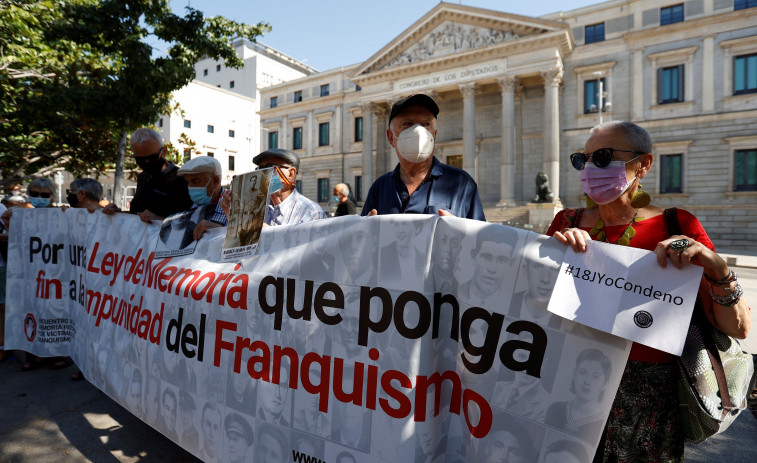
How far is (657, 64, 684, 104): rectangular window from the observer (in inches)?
914

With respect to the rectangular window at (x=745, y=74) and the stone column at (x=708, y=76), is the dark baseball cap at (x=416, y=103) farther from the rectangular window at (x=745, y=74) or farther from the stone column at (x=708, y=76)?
the rectangular window at (x=745, y=74)

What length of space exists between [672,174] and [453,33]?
16.2 metres

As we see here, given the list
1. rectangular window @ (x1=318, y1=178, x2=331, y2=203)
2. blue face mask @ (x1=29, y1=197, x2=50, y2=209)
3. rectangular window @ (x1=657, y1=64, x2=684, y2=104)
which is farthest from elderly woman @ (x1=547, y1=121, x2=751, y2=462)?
rectangular window @ (x1=318, y1=178, x2=331, y2=203)

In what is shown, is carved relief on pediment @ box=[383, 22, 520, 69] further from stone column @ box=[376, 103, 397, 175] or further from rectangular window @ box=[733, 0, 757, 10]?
rectangular window @ box=[733, 0, 757, 10]

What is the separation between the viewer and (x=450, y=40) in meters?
28.2

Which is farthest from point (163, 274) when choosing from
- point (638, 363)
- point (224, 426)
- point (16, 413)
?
point (638, 363)

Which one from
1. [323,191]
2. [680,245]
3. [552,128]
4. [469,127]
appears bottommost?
[680,245]

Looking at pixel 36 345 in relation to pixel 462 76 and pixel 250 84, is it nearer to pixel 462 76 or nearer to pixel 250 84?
pixel 462 76

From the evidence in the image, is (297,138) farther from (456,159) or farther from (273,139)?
(456,159)

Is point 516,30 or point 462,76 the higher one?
point 516,30

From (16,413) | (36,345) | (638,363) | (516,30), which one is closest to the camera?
(638,363)

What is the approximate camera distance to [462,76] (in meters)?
27.5

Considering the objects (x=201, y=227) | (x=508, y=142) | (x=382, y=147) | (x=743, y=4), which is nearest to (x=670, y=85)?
(x=743, y=4)

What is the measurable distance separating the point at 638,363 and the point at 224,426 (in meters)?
2.02
